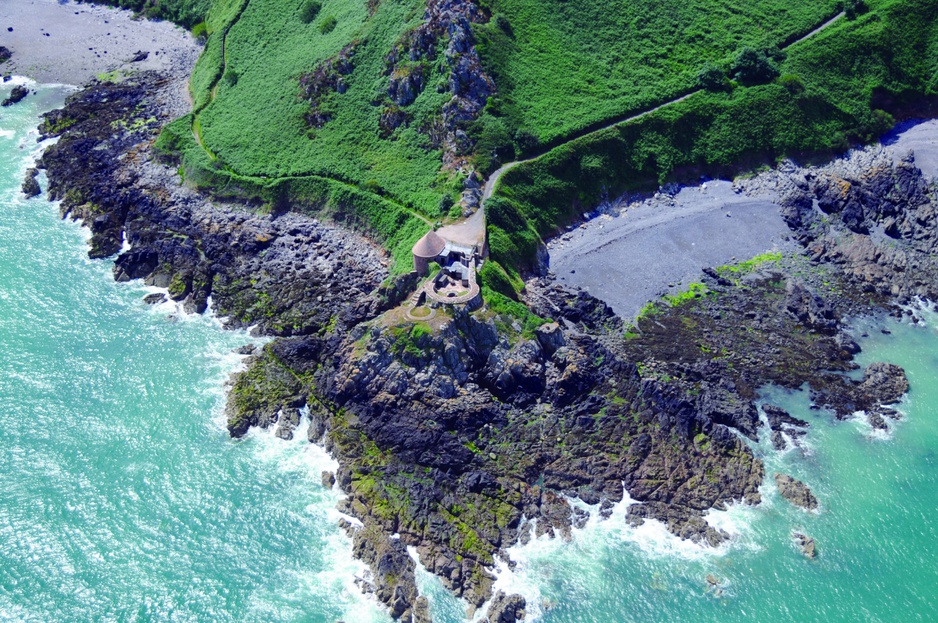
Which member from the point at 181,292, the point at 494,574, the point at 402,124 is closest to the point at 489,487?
the point at 494,574

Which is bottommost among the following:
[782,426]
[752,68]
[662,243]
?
[782,426]

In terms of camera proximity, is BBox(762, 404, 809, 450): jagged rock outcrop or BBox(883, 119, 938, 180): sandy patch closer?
BBox(762, 404, 809, 450): jagged rock outcrop

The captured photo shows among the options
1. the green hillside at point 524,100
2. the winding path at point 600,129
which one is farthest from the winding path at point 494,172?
the green hillside at point 524,100

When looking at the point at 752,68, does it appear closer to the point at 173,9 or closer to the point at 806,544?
the point at 806,544

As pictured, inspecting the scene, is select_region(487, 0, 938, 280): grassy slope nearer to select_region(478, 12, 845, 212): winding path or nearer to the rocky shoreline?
select_region(478, 12, 845, 212): winding path

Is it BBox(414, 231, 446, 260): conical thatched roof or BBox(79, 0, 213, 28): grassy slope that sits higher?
BBox(414, 231, 446, 260): conical thatched roof

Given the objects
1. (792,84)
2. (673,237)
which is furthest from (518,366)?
(792,84)

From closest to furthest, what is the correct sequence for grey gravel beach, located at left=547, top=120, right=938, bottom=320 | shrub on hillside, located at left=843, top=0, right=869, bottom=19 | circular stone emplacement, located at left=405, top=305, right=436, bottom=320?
circular stone emplacement, located at left=405, top=305, right=436, bottom=320 → grey gravel beach, located at left=547, top=120, right=938, bottom=320 → shrub on hillside, located at left=843, top=0, right=869, bottom=19

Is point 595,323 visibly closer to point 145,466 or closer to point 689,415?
point 689,415

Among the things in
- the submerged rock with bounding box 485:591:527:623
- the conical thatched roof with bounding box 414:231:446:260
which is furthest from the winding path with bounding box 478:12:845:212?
the submerged rock with bounding box 485:591:527:623
